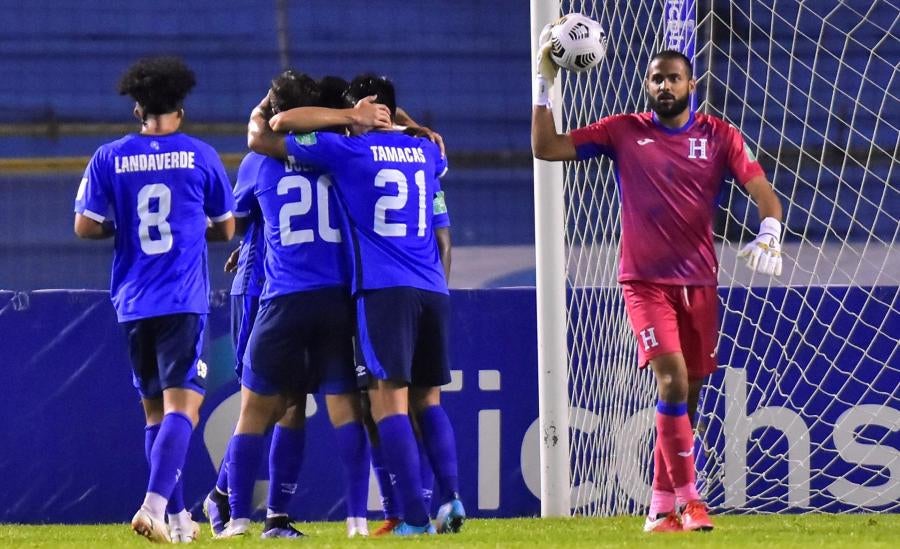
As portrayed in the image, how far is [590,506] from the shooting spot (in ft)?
21.8

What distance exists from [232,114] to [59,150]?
1257mm

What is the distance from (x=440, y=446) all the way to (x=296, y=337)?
635mm

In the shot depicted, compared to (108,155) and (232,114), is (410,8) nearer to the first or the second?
(232,114)

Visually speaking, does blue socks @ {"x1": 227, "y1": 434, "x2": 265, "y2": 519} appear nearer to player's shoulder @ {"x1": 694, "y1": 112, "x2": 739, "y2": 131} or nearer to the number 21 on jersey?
the number 21 on jersey

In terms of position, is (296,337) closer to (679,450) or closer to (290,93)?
(290,93)

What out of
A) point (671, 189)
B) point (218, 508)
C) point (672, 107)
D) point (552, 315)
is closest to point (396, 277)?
point (671, 189)

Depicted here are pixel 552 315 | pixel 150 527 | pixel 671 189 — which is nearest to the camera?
pixel 150 527

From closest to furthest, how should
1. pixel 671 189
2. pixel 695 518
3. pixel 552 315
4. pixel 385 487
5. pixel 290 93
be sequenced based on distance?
pixel 695 518 → pixel 290 93 → pixel 671 189 → pixel 385 487 → pixel 552 315

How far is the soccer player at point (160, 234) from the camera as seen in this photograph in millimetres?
4715

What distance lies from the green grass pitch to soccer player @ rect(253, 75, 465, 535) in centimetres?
24

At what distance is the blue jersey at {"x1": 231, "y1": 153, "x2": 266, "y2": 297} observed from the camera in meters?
5.46

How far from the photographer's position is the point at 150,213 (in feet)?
15.6

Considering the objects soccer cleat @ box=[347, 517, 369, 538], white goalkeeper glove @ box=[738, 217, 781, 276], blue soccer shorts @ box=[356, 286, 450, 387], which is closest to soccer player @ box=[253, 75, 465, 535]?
blue soccer shorts @ box=[356, 286, 450, 387]

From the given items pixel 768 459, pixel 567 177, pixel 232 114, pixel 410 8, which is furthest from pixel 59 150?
pixel 768 459
